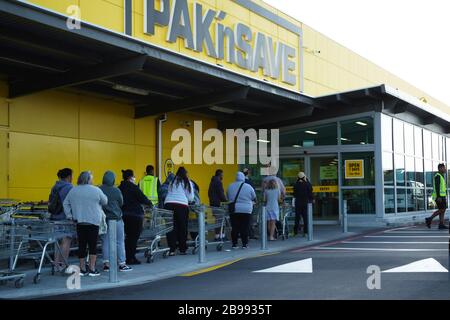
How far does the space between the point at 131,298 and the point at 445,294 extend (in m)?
4.06

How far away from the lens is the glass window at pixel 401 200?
21.2 metres


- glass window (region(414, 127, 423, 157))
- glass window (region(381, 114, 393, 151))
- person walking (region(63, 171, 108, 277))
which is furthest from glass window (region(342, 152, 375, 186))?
person walking (region(63, 171, 108, 277))

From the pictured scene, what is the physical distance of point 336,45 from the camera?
88.1 feet

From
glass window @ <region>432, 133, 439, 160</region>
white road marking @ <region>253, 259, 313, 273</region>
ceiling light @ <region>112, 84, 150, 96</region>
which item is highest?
ceiling light @ <region>112, 84, 150, 96</region>

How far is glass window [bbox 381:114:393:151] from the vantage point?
65.6 ft

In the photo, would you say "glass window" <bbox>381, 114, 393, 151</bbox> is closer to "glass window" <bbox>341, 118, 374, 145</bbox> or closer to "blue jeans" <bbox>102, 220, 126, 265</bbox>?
"glass window" <bbox>341, 118, 374, 145</bbox>

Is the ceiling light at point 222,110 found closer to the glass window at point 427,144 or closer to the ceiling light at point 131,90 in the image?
the ceiling light at point 131,90

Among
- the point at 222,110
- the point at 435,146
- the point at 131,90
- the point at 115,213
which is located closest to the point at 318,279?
the point at 115,213

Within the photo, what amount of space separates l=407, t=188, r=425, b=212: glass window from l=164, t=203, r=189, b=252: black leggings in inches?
486

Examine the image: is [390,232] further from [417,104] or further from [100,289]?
[100,289]

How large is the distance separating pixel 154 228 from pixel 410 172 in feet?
45.0

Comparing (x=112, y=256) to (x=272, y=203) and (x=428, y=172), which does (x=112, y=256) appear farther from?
(x=428, y=172)

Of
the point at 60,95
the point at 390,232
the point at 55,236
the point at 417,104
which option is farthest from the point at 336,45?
the point at 55,236

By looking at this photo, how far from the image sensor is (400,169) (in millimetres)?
21594
